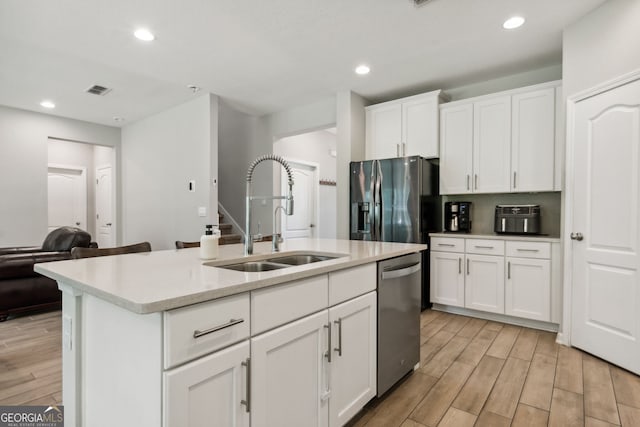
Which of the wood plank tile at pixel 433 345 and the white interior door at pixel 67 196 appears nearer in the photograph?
the wood plank tile at pixel 433 345

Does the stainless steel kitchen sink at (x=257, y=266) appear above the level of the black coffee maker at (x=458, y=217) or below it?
below

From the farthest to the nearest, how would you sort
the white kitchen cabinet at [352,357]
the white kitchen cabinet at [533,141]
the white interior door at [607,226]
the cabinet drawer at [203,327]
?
the white kitchen cabinet at [533,141]
the white interior door at [607,226]
the white kitchen cabinet at [352,357]
the cabinet drawer at [203,327]

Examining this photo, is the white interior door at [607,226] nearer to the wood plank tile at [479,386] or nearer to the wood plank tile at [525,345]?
the wood plank tile at [525,345]

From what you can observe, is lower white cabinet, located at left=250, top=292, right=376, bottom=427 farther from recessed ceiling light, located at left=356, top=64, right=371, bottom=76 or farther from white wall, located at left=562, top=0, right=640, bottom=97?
recessed ceiling light, located at left=356, top=64, right=371, bottom=76

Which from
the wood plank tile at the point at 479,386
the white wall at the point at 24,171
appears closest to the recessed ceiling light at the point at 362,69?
the wood plank tile at the point at 479,386

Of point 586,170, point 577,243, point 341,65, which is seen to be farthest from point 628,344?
point 341,65

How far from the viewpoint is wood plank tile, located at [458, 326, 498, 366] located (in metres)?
2.43

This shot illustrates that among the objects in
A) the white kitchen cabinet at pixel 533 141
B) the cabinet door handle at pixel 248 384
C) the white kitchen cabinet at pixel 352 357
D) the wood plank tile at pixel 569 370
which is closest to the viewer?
the cabinet door handle at pixel 248 384

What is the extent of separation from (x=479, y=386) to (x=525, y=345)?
3.18 ft

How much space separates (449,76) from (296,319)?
3377 millimetres

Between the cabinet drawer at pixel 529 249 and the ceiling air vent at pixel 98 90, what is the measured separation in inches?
195

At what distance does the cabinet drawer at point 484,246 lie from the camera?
3.21 m

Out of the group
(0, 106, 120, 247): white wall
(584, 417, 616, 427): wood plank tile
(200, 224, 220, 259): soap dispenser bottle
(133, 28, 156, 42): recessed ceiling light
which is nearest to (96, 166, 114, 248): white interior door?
(0, 106, 120, 247): white wall

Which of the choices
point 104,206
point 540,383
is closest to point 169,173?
point 104,206
